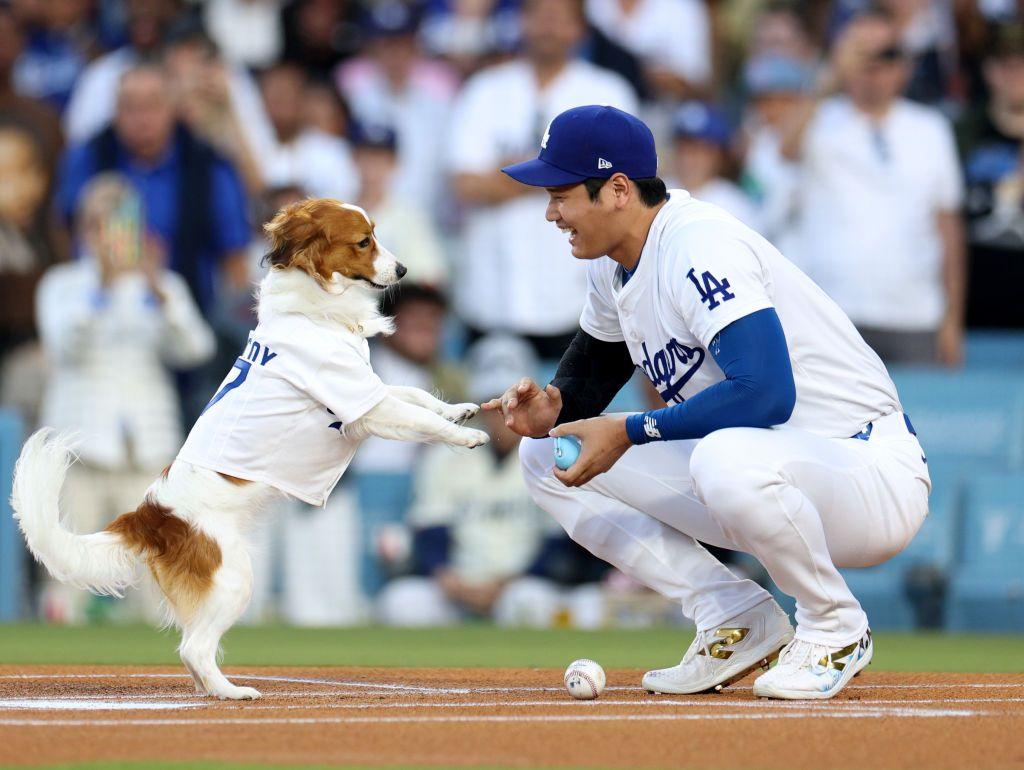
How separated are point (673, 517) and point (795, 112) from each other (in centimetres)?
597

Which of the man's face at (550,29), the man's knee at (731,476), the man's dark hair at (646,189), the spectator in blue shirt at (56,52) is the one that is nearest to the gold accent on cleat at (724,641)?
the man's knee at (731,476)

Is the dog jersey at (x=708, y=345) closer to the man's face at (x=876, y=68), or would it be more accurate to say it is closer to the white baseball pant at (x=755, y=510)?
the white baseball pant at (x=755, y=510)

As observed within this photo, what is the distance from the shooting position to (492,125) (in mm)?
10633

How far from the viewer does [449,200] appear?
1091cm

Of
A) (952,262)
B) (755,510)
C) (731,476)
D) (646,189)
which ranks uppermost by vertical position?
(646,189)

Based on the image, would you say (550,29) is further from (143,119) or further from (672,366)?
(672,366)

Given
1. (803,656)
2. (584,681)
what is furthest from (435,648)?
(803,656)

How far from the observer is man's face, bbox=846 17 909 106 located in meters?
10.4

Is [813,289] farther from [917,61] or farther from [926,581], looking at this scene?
[917,61]

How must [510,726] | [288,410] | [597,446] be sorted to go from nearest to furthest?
[510,726], [597,446], [288,410]

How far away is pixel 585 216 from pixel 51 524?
6.54ft

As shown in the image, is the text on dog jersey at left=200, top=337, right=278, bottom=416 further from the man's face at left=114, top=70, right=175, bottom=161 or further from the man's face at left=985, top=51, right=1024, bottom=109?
the man's face at left=985, top=51, right=1024, bottom=109

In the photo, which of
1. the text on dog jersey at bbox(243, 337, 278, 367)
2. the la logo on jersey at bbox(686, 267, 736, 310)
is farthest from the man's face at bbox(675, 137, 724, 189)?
the la logo on jersey at bbox(686, 267, 736, 310)

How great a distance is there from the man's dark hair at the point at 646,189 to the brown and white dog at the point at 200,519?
962 mm
